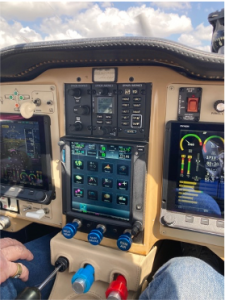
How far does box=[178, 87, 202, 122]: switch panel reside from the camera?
1.39 meters

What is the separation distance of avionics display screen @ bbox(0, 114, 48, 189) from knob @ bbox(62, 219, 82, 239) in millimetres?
384

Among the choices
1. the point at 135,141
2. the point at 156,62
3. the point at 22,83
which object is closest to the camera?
the point at 156,62

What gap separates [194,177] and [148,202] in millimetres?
315

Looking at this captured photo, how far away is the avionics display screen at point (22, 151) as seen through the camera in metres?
1.80

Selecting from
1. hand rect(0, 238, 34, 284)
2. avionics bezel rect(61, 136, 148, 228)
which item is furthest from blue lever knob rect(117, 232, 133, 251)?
hand rect(0, 238, 34, 284)

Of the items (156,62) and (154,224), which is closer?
(156,62)

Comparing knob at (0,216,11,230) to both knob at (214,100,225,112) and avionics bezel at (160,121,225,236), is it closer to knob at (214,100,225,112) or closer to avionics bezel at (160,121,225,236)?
avionics bezel at (160,121,225,236)

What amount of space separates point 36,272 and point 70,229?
19.4 inches

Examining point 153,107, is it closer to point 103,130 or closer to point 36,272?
point 103,130

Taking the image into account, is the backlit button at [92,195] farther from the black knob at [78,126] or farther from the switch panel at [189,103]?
the switch panel at [189,103]

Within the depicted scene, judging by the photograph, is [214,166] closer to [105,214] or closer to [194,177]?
[194,177]

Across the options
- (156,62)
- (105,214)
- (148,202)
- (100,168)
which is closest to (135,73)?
(156,62)

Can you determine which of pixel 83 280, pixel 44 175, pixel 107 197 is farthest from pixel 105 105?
pixel 83 280

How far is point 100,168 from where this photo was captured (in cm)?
159
